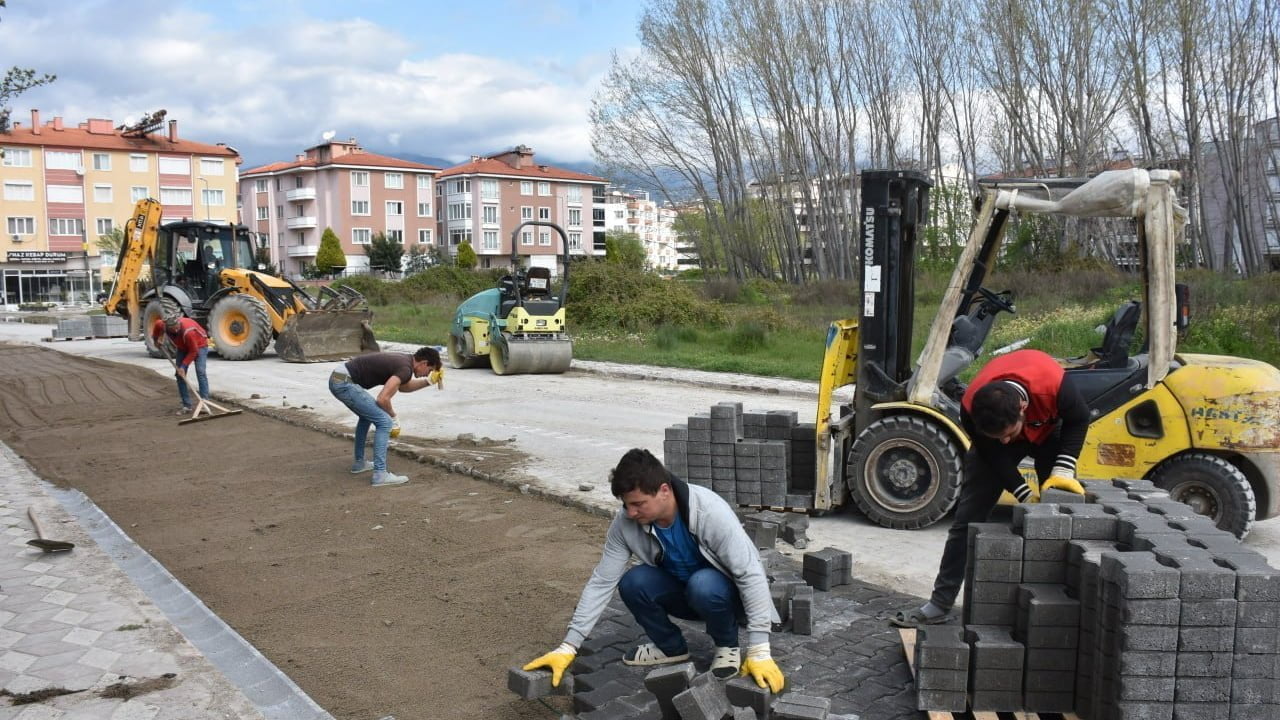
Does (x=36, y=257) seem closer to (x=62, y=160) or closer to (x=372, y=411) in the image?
(x=62, y=160)

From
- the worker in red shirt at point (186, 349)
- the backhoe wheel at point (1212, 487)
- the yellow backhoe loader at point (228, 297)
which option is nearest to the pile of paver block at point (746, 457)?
the backhoe wheel at point (1212, 487)

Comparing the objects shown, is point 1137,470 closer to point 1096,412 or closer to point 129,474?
point 1096,412

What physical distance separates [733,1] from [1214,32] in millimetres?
16111

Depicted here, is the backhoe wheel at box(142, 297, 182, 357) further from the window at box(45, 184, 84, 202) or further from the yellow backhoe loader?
the window at box(45, 184, 84, 202)

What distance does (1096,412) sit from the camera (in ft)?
22.7

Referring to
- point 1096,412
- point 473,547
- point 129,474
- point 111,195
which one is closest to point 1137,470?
point 1096,412

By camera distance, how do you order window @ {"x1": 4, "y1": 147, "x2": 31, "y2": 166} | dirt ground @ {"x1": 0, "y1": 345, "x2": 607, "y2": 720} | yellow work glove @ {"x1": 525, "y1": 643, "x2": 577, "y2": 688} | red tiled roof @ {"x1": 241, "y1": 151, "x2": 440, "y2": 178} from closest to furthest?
yellow work glove @ {"x1": 525, "y1": 643, "x2": 577, "y2": 688} → dirt ground @ {"x1": 0, "y1": 345, "x2": 607, "y2": 720} → window @ {"x1": 4, "y1": 147, "x2": 31, "y2": 166} → red tiled roof @ {"x1": 241, "y1": 151, "x2": 440, "y2": 178}

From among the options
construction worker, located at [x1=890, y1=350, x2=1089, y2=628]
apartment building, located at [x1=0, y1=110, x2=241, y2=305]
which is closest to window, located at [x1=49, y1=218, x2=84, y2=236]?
apartment building, located at [x1=0, y1=110, x2=241, y2=305]

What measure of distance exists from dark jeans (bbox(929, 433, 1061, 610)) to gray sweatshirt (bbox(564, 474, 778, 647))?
1300mm

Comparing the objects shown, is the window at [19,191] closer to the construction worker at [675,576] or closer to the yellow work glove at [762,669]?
the construction worker at [675,576]

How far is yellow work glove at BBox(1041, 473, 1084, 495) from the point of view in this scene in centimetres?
517

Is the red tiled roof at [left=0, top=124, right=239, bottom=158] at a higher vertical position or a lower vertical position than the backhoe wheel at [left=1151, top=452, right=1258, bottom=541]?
higher

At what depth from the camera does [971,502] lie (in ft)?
17.7

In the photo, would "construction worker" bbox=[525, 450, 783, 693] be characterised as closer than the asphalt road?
Yes
